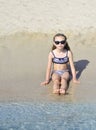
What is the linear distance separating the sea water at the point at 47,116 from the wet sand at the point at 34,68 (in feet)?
0.81

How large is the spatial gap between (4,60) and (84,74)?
183 centimetres

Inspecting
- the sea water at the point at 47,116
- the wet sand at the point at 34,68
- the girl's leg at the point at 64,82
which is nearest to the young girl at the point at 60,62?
the girl's leg at the point at 64,82

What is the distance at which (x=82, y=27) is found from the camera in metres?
11.8

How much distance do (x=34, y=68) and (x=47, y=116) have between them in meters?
2.26

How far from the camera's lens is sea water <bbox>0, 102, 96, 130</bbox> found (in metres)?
6.93

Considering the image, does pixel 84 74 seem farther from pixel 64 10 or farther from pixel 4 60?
pixel 64 10

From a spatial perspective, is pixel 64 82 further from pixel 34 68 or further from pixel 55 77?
pixel 34 68

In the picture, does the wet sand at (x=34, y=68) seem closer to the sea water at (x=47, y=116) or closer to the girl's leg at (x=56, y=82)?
the girl's leg at (x=56, y=82)

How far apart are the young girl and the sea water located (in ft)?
2.51

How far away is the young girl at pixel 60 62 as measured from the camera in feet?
27.3

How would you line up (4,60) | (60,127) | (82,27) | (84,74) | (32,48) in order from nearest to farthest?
(60,127) → (84,74) → (4,60) → (32,48) → (82,27)

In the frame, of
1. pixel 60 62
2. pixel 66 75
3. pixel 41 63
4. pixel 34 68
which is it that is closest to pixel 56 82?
pixel 66 75

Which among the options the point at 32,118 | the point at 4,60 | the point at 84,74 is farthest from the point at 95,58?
the point at 32,118

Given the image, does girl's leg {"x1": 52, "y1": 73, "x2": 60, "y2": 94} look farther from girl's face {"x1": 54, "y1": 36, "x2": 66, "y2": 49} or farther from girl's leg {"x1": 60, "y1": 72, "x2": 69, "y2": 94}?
girl's face {"x1": 54, "y1": 36, "x2": 66, "y2": 49}
